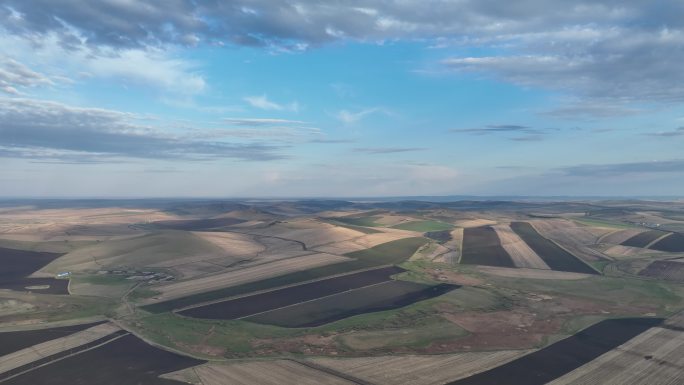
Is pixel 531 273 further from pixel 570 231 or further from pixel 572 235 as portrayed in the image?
pixel 570 231

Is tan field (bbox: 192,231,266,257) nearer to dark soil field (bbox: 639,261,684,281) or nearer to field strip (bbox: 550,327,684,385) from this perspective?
field strip (bbox: 550,327,684,385)

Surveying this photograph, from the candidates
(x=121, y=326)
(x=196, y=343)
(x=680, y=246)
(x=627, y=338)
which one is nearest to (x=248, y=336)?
(x=196, y=343)

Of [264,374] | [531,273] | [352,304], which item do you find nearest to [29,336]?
[264,374]

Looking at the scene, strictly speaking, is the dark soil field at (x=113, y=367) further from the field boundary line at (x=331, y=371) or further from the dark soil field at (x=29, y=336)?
the field boundary line at (x=331, y=371)

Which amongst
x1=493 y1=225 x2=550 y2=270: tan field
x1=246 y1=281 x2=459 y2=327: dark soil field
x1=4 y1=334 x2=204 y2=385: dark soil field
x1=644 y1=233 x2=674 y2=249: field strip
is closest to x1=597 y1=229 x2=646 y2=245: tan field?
x1=644 y1=233 x2=674 y2=249: field strip

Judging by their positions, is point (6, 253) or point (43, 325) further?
point (6, 253)

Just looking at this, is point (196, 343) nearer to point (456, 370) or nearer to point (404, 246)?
point (456, 370)

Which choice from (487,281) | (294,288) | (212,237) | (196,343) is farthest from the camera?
(212,237)
